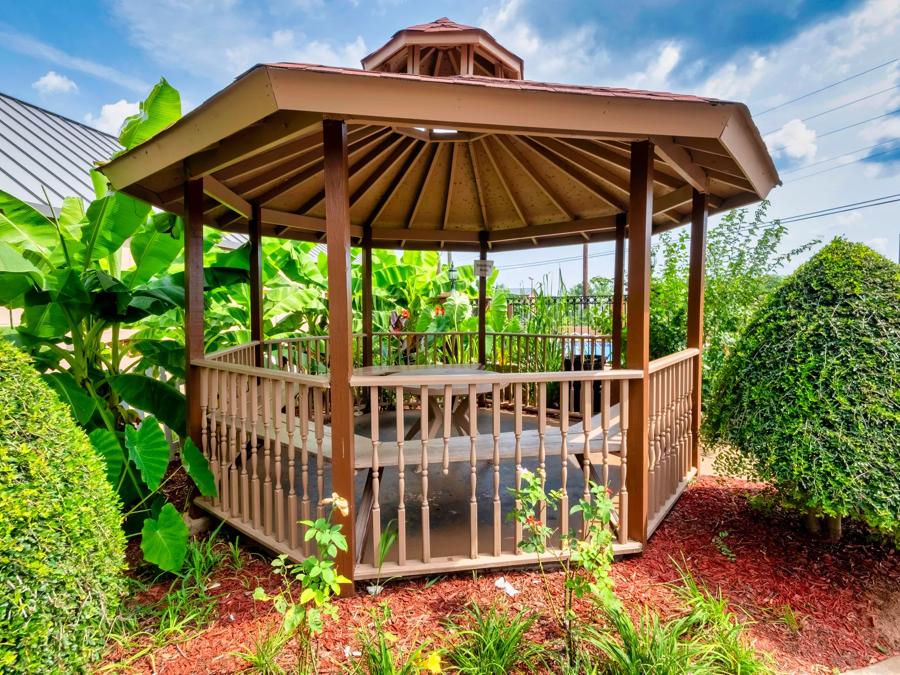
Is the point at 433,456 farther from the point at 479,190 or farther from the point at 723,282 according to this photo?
the point at 723,282

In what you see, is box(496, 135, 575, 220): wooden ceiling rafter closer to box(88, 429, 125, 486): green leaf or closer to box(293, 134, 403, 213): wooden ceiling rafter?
box(293, 134, 403, 213): wooden ceiling rafter

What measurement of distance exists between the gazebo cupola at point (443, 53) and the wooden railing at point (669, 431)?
9.17 ft

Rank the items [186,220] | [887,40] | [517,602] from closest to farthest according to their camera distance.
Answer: [517,602]
[186,220]
[887,40]

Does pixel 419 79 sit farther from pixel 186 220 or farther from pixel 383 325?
pixel 383 325

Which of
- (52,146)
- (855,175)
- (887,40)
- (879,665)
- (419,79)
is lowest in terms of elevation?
(879,665)

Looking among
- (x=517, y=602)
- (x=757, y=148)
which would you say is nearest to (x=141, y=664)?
(x=517, y=602)

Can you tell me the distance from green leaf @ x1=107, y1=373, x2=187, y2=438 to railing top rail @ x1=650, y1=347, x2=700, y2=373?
11.8 ft

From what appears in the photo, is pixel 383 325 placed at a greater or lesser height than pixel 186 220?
lesser

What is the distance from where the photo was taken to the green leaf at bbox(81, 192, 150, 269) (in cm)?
353

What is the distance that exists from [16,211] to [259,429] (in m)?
2.59

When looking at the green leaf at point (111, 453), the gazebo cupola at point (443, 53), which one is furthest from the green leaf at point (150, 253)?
the gazebo cupola at point (443, 53)

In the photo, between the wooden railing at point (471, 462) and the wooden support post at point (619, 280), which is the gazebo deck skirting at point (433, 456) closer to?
the wooden railing at point (471, 462)

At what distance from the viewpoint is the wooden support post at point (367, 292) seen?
6277mm

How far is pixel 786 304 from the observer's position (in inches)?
125
